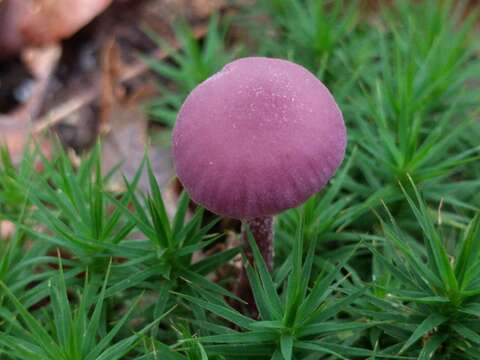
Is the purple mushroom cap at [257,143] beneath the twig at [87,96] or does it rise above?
above

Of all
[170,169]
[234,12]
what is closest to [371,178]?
[170,169]

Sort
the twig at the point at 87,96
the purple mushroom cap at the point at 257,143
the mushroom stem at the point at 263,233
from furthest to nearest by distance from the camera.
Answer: the twig at the point at 87,96, the mushroom stem at the point at 263,233, the purple mushroom cap at the point at 257,143

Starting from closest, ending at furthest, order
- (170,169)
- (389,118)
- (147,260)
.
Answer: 1. (147,260)
2. (389,118)
3. (170,169)

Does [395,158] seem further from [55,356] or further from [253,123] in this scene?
[55,356]

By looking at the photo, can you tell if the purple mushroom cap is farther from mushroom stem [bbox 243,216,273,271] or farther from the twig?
the twig

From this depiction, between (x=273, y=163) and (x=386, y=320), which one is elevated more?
(x=273, y=163)

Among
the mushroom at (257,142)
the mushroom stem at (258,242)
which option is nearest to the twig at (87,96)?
the mushroom stem at (258,242)

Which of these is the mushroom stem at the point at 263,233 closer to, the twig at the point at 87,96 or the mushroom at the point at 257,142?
the mushroom at the point at 257,142

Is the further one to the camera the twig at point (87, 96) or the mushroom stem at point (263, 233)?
the twig at point (87, 96)
